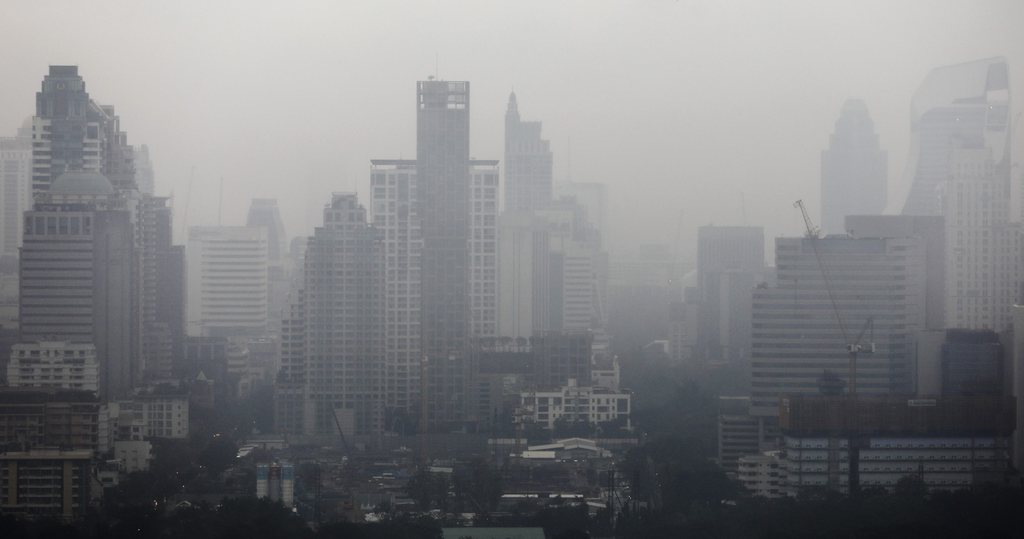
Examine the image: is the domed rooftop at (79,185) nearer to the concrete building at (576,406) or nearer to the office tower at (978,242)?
the concrete building at (576,406)

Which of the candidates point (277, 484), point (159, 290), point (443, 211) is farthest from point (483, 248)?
point (277, 484)

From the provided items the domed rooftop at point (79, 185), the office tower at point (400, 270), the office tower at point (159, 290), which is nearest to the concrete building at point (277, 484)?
the office tower at point (400, 270)

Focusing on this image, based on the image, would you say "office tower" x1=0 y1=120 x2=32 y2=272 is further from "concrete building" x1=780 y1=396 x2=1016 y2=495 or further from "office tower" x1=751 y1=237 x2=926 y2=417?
"concrete building" x1=780 y1=396 x2=1016 y2=495

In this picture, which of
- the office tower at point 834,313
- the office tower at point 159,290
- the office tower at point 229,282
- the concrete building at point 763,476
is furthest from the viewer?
the office tower at point 229,282

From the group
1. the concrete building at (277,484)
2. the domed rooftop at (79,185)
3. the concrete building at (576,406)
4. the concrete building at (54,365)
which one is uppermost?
the domed rooftop at (79,185)

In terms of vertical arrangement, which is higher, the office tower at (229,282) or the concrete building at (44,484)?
the office tower at (229,282)

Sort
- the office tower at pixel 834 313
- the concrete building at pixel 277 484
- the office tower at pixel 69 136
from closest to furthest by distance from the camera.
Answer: the concrete building at pixel 277 484 < the office tower at pixel 834 313 < the office tower at pixel 69 136

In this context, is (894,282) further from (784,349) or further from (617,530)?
(617,530)
